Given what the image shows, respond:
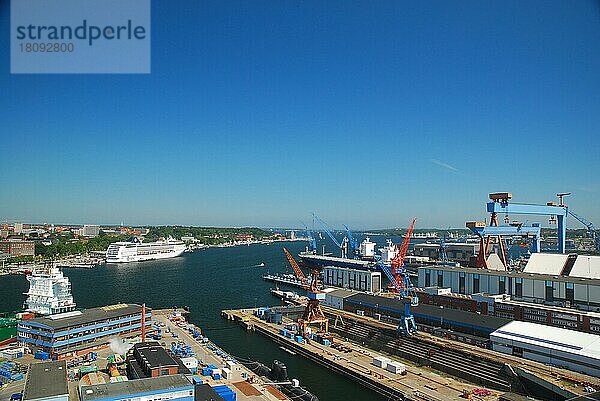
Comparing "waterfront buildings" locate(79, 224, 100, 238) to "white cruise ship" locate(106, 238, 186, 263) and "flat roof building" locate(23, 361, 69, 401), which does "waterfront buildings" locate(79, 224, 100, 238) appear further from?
"flat roof building" locate(23, 361, 69, 401)

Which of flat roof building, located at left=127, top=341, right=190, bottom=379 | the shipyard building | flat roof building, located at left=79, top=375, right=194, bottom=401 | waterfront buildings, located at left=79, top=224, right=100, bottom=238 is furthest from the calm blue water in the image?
waterfront buildings, located at left=79, top=224, right=100, bottom=238

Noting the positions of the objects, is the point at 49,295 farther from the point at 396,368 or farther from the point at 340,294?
the point at 396,368

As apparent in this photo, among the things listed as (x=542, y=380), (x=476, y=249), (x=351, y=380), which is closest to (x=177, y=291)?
(x=351, y=380)

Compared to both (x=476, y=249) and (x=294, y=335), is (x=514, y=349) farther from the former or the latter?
(x=476, y=249)

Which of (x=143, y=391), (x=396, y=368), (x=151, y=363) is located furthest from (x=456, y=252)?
(x=143, y=391)

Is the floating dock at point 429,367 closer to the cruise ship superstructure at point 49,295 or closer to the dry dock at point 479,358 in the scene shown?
the dry dock at point 479,358

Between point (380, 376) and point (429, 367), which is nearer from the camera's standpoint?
point (380, 376)

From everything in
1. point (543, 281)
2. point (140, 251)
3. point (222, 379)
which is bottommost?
point (222, 379)
